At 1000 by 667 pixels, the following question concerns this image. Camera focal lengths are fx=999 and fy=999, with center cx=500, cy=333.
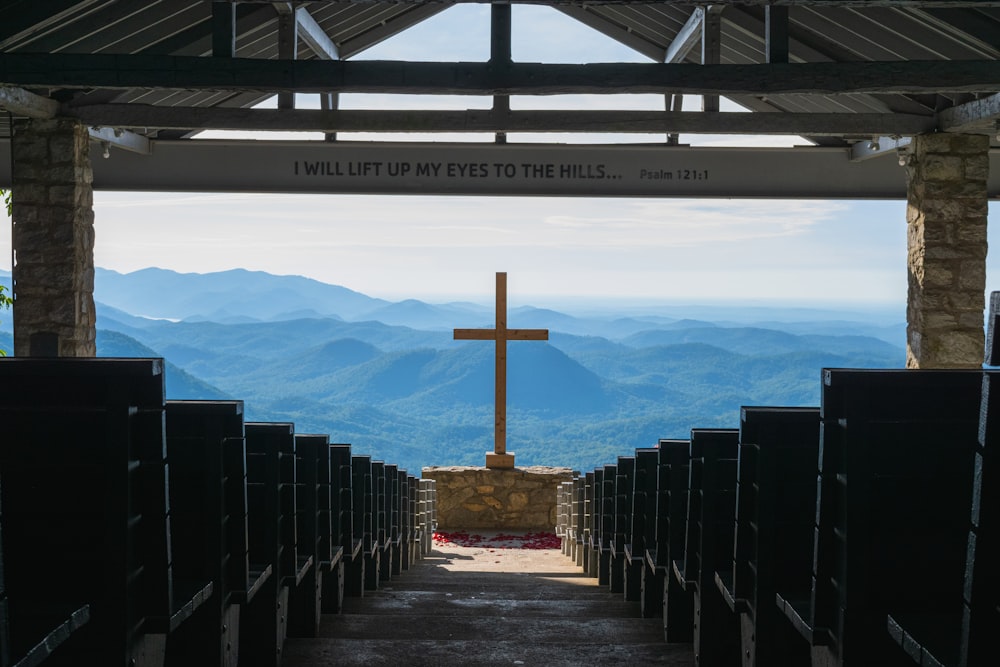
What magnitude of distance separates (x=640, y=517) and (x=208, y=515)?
2.38m

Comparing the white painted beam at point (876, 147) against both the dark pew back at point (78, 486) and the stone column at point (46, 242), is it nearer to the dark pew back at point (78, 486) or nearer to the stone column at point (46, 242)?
the stone column at point (46, 242)

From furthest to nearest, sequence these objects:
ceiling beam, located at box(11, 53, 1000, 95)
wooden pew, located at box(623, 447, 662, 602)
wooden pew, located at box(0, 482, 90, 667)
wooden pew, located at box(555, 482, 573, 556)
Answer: wooden pew, located at box(555, 482, 573, 556)
ceiling beam, located at box(11, 53, 1000, 95)
wooden pew, located at box(623, 447, 662, 602)
wooden pew, located at box(0, 482, 90, 667)

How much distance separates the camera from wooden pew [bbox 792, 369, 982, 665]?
1.88 m

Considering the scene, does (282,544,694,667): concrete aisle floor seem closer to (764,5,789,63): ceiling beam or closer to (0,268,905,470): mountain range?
(764,5,789,63): ceiling beam

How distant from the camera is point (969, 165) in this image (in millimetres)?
8195

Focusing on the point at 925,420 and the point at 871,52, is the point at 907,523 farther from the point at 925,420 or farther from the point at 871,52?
the point at 871,52

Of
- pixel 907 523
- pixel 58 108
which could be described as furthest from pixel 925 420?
pixel 58 108

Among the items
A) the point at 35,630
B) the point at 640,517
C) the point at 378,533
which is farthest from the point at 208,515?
the point at 378,533

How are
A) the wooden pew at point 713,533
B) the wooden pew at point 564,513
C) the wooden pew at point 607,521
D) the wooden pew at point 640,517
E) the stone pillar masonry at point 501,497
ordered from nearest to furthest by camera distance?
1. the wooden pew at point 713,533
2. the wooden pew at point 640,517
3. the wooden pew at point 607,521
4. the wooden pew at point 564,513
5. the stone pillar masonry at point 501,497

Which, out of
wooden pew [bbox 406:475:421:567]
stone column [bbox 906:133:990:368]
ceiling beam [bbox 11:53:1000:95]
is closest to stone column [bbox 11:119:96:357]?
ceiling beam [bbox 11:53:1000:95]

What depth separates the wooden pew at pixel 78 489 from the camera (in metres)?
1.84

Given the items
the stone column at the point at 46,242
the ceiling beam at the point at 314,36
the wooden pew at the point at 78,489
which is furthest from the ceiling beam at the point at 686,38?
the wooden pew at the point at 78,489

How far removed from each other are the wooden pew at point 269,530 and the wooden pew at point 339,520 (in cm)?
70

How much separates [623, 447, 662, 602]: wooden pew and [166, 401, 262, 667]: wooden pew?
1.93 m
